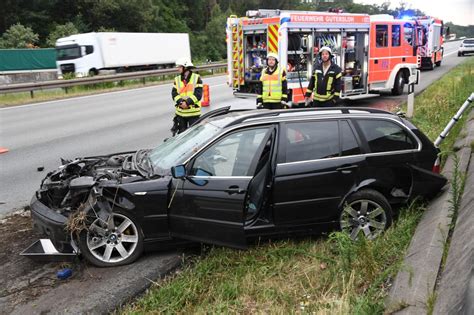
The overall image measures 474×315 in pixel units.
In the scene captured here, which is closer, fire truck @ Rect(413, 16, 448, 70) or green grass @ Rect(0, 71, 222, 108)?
green grass @ Rect(0, 71, 222, 108)

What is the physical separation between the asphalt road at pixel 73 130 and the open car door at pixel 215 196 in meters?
2.91

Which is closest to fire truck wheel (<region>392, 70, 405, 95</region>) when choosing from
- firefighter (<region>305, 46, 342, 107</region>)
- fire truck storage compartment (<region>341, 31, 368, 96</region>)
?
fire truck storage compartment (<region>341, 31, 368, 96</region>)

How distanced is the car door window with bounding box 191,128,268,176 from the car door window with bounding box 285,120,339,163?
30 cm

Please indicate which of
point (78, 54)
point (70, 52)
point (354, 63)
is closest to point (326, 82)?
point (354, 63)

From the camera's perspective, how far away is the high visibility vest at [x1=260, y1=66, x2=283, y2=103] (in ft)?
27.3

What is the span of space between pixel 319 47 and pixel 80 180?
8.82m

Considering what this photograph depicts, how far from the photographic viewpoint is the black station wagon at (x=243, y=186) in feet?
14.0

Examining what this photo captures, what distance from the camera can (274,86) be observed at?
8.38 m

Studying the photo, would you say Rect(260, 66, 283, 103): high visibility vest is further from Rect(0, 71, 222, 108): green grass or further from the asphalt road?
Rect(0, 71, 222, 108): green grass

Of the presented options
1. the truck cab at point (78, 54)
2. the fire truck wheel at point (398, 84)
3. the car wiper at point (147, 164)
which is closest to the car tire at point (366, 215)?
the car wiper at point (147, 164)

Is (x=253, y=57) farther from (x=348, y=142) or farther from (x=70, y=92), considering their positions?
(x=70, y=92)

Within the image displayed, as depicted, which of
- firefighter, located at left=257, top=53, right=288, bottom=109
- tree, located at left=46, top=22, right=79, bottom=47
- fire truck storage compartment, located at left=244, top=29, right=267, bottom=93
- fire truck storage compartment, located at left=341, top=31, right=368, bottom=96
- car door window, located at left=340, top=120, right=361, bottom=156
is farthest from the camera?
tree, located at left=46, top=22, right=79, bottom=47

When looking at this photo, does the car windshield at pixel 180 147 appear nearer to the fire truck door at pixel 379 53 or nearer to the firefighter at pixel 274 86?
the firefighter at pixel 274 86

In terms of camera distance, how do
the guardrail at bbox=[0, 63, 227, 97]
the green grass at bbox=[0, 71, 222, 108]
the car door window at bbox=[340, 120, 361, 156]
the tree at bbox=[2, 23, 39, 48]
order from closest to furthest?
the car door window at bbox=[340, 120, 361, 156] → the green grass at bbox=[0, 71, 222, 108] → the guardrail at bbox=[0, 63, 227, 97] → the tree at bbox=[2, 23, 39, 48]
